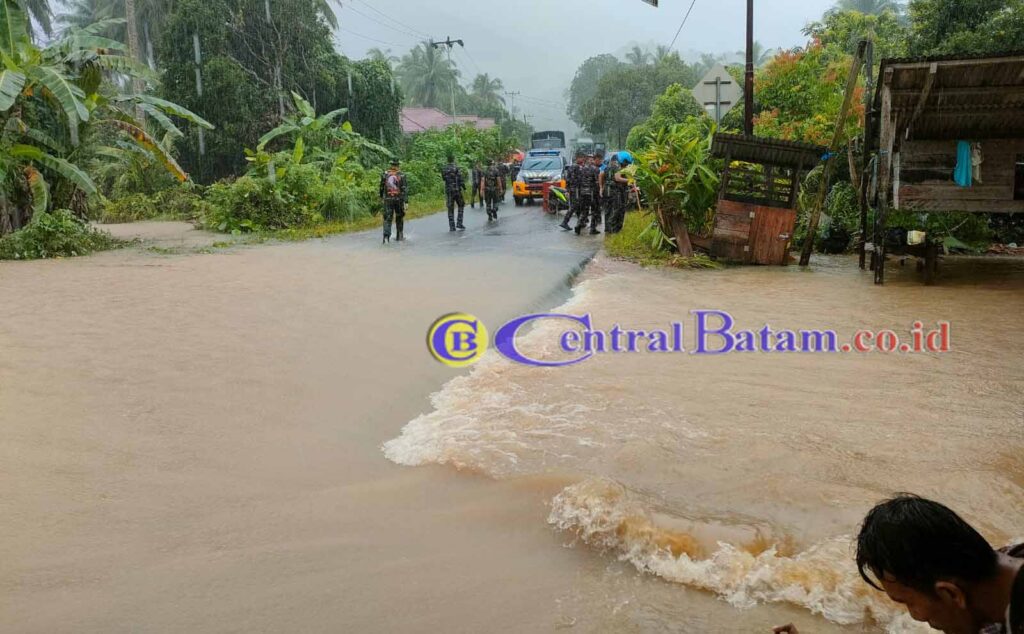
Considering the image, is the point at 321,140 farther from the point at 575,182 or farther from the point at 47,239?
the point at 47,239

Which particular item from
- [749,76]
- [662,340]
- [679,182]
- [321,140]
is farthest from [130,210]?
[662,340]

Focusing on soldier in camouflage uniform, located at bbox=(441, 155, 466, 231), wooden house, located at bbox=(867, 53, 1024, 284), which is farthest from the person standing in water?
soldier in camouflage uniform, located at bbox=(441, 155, 466, 231)

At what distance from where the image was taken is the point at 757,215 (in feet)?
39.1

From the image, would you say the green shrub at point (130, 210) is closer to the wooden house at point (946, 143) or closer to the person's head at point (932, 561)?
the wooden house at point (946, 143)

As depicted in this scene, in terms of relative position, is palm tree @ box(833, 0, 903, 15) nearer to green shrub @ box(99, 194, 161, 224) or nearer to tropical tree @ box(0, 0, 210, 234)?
green shrub @ box(99, 194, 161, 224)

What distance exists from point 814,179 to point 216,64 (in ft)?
66.8

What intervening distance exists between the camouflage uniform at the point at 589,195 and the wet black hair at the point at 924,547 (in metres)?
→ 14.8

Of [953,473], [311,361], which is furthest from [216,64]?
[953,473]

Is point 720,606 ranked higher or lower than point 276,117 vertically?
lower

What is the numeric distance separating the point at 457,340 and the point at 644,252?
6.15 m

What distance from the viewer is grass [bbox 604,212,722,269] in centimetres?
1215

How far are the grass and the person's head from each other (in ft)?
34.7

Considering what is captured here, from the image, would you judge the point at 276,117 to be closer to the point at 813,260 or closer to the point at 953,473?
the point at 813,260

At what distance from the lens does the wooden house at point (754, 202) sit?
11.6 meters
